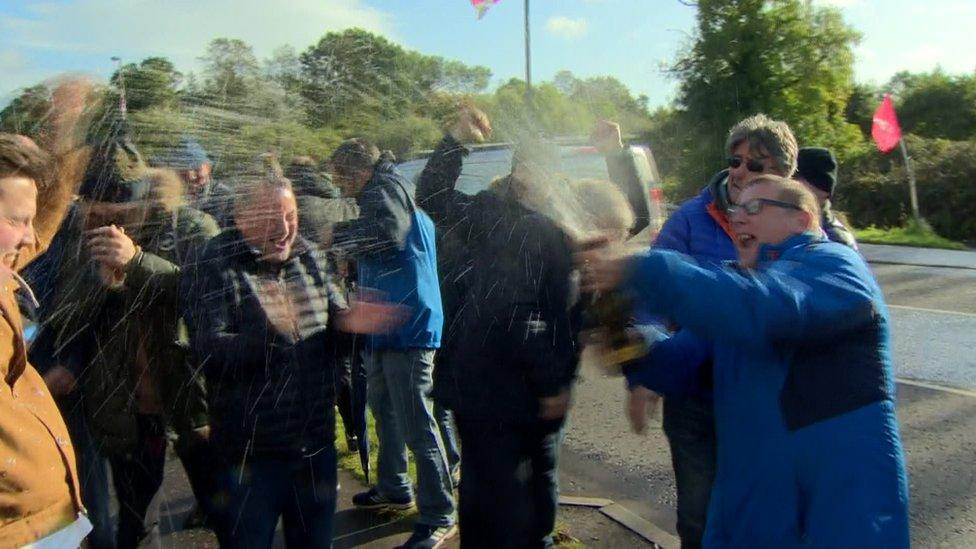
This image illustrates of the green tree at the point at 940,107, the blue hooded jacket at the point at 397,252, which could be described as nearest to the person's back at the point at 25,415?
the blue hooded jacket at the point at 397,252

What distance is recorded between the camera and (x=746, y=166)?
2.70 meters

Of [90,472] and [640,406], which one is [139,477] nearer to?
[90,472]

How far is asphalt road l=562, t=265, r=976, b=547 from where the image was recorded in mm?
4180

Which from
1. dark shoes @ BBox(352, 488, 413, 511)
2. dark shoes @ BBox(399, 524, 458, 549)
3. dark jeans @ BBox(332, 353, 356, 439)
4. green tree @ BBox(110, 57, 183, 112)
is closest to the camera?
green tree @ BBox(110, 57, 183, 112)

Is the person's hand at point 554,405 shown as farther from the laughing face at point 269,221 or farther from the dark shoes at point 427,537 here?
the dark shoes at point 427,537

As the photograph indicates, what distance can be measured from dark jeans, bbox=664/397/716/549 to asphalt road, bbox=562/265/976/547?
134cm

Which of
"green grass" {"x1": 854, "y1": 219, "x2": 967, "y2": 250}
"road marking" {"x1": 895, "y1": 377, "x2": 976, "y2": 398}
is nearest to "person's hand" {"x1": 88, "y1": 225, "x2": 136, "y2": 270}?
"road marking" {"x1": 895, "y1": 377, "x2": 976, "y2": 398}

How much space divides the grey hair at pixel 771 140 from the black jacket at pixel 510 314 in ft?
2.24

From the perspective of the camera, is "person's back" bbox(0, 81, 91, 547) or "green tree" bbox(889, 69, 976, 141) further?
"green tree" bbox(889, 69, 976, 141)

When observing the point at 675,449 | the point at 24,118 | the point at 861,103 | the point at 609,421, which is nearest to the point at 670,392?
the point at 675,449

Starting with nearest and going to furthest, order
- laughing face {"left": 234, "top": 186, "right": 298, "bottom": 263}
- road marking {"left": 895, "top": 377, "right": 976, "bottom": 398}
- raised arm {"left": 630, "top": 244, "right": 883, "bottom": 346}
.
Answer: raised arm {"left": 630, "top": 244, "right": 883, "bottom": 346} < laughing face {"left": 234, "top": 186, "right": 298, "bottom": 263} < road marking {"left": 895, "top": 377, "right": 976, "bottom": 398}

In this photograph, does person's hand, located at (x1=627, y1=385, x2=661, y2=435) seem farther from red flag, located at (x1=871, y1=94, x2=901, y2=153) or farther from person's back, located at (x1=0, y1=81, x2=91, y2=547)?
red flag, located at (x1=871, y1=94, x2=901, y2=153)

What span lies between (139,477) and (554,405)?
151 cm

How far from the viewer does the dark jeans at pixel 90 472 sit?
273cm
